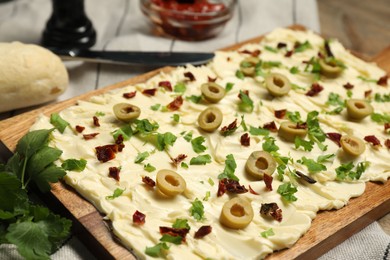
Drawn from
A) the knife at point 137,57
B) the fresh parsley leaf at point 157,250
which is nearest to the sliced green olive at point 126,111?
the knife at point 137,57

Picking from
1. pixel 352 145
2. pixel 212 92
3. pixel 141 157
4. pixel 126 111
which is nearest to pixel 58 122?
pixel 126 111

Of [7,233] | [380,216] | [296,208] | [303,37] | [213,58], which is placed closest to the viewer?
[7,233]

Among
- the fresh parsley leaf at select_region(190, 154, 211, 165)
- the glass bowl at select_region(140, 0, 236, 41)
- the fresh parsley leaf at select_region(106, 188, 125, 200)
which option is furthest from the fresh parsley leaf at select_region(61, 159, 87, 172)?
the glass bowl at select_region(140, 0, 236, 41)

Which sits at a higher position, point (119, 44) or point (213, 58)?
point (213, 58)

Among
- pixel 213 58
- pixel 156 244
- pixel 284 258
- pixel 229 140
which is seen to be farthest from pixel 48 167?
pixel 213 58

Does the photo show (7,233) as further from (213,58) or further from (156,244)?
(213,58)

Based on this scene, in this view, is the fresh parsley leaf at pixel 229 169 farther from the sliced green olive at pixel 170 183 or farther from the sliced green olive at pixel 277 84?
the sliced green olive at pixel 277 84
